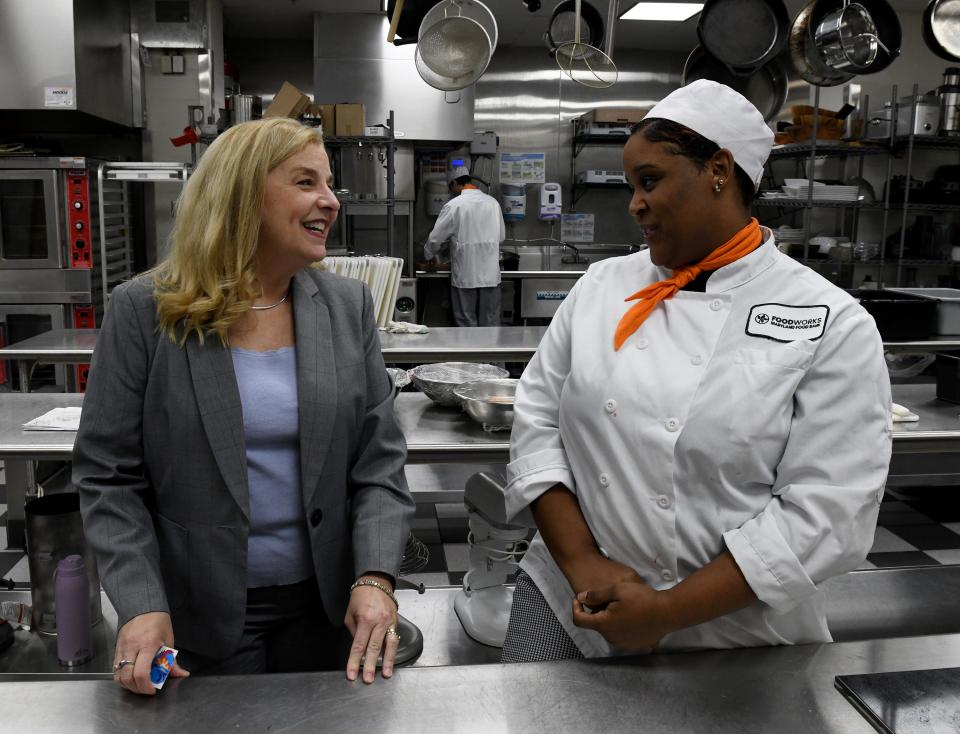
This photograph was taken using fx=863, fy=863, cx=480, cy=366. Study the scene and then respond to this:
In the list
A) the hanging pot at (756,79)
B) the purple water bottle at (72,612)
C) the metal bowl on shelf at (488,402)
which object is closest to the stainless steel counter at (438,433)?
the metal bowl on shelf at (488,402)

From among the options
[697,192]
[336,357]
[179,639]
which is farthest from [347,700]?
[697,192]

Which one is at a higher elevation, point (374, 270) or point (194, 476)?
point (374, 270)

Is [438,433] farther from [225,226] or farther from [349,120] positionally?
[349,120]

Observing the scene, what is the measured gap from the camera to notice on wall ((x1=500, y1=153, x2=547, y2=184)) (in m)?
8.70

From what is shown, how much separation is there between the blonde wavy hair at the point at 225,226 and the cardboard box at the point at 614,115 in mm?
7178

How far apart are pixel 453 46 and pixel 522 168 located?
516cm

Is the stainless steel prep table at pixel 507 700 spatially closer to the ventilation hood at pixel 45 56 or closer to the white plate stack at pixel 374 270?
the white plate stack at pixel 374 270

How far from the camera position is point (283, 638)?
4.74 ft

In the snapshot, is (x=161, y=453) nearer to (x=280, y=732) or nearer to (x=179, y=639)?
(x=179, y=639)

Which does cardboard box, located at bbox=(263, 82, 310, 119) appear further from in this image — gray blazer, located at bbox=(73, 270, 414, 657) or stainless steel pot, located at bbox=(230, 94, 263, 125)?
gray blazer, located at bbox=(73, 270, 414, 657)

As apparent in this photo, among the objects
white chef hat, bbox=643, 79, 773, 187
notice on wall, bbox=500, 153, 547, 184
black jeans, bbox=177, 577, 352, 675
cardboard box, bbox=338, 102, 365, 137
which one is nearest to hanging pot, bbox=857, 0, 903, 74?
white chef hat, bbox=643, 79, 773, 187

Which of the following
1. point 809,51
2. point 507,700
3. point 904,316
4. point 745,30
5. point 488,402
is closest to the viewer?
point 507,700

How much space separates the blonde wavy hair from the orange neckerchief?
60 cm

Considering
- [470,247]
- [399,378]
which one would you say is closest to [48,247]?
[470,247]
